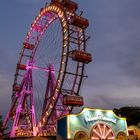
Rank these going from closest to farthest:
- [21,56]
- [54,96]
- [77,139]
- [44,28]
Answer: [77,139]
[54,96]
[44,28]
[21,56]

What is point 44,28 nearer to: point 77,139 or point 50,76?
point 50,76

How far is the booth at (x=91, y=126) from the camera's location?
1164 inches

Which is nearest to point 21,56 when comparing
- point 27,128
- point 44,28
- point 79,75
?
point 44,28

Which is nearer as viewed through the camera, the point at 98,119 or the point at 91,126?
the point at 91,126

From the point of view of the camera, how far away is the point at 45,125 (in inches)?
1672

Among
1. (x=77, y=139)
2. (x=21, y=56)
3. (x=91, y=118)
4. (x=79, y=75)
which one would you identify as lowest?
(x=77, y=139)

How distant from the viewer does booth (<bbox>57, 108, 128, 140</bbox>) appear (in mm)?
29578

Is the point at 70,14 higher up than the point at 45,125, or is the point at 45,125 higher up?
the point at 70,14

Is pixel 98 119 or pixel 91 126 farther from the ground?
pixel 98 119

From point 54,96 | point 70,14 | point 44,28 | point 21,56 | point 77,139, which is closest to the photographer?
point 77,139

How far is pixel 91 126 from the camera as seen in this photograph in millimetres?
30469

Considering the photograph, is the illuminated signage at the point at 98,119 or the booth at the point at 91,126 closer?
the booth at the point at 91,126

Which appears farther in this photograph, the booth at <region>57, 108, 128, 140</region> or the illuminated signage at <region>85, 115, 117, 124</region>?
the illuminated signage at <region>85, 115, 117, 124</region>

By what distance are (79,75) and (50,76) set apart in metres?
6.55
